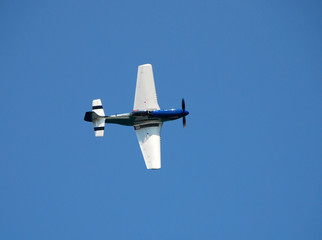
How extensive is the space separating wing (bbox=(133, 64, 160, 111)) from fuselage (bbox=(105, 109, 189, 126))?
80 cm

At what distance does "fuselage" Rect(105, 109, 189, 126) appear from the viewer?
4247 cm

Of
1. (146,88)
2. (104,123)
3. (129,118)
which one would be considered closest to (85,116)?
(104,123)

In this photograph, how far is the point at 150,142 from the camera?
41750mm

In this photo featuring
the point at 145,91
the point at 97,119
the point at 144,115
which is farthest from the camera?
the point at 145,91

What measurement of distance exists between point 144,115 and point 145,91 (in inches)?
111

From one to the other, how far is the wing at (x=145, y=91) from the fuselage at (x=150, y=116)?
31.7 inches

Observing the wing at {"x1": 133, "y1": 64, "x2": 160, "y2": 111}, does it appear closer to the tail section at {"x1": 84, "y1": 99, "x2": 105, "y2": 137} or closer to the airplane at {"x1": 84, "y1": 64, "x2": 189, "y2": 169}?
the airplane at {"x1": 84, "y1": 64, "x2": 189, "y2": 169}

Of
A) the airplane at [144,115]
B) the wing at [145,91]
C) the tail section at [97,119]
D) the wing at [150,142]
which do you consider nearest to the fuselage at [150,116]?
the airplane at [144,115]

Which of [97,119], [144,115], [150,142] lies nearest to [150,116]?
[144,115]

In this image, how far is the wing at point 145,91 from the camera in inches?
1700

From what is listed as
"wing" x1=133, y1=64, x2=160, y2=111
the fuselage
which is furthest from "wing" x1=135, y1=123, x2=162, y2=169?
"wing" x1=133, y1=64, x2=160, y2=111

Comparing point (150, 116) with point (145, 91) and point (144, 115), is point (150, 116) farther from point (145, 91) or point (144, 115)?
point (145, 91)

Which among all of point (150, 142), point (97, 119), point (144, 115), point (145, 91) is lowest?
point (150, 142)

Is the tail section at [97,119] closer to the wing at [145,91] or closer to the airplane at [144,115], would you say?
the airplane at [144,115]
